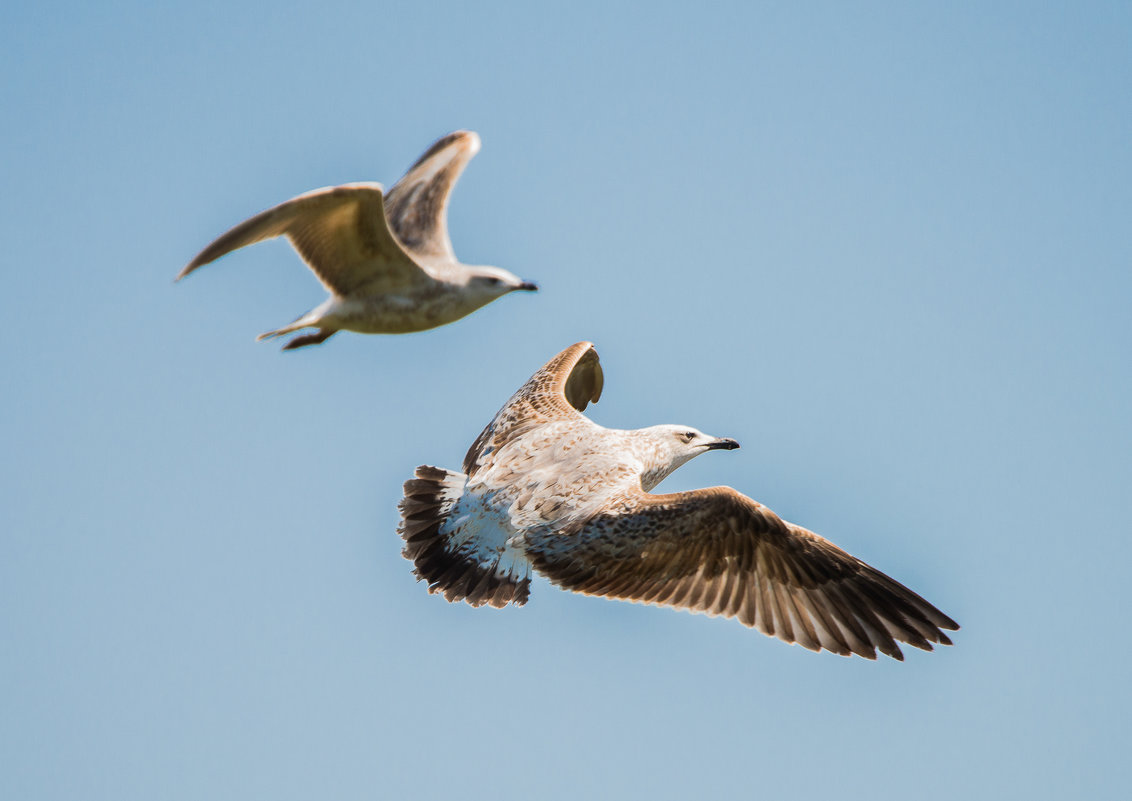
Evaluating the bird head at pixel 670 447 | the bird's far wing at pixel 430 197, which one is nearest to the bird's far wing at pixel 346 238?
the bird's far wing at pixel 430 197

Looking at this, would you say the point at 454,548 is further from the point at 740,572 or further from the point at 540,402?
the point at 740,572

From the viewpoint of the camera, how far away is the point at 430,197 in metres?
10.5

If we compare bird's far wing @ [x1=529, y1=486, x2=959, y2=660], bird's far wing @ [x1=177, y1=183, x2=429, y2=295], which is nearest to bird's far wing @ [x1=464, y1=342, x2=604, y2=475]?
bird's far wing @ [x1=529, y1=486, x2=959, y2=660]

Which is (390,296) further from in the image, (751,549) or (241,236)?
(751,549)

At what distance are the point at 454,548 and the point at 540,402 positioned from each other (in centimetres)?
156

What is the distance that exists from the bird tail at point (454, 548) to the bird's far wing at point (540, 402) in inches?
14.6

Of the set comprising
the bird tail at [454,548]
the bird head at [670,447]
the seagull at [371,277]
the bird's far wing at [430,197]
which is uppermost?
the bird's far wing at [430,197]

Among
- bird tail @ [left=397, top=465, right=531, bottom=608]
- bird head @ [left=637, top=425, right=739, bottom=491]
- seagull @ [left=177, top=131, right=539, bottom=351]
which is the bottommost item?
bird tail @ [left=397, top=465, right=531, bottom=608]

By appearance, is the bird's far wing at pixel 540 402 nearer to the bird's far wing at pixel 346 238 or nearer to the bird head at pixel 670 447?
the bird head at pixel 670 447

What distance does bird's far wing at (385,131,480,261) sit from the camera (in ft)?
32.7

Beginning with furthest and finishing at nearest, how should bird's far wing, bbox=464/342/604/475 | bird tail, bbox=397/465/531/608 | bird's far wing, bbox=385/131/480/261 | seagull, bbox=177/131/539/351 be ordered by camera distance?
bird's far wing, bbox=464/342/604/475 → bird tail, bbox=397/465/531/608 → bird's far wing, bbox=385/131/480/261 → seagull, bbox=177/131/539/351

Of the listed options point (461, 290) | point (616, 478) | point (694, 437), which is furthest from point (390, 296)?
point (694, 437)

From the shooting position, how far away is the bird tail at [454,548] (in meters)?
10.1

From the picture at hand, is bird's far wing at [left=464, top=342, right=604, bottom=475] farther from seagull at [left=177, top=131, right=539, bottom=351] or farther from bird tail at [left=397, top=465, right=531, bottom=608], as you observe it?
seagull at [left=177, top=131, right=539, bottom=351]
